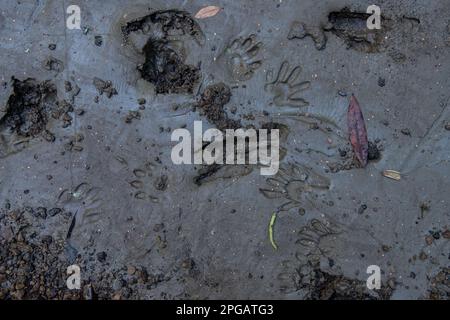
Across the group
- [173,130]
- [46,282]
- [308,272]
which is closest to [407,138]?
[308,272]

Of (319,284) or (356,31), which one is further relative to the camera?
(356,31)

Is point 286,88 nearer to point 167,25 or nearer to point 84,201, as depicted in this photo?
point 167,25

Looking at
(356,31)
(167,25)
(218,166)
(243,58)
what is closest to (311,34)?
(356,31)

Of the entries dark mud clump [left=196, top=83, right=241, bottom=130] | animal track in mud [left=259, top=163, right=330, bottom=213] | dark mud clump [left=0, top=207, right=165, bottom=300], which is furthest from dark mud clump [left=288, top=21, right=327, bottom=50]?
dark mud clump [left=0, top=207, right=165, bottom=300]

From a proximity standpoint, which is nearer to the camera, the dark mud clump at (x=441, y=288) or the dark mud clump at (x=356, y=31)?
the dark mud clump at (x=441, y=288)

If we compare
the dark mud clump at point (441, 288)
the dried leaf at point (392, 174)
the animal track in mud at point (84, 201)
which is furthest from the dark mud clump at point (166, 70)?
the dark mud clump at point (441, 288)

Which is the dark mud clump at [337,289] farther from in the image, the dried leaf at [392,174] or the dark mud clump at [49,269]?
the dark mud clump at [49,269]

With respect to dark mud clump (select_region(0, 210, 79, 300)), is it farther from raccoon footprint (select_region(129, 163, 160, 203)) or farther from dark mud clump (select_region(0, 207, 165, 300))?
raccoon footprint (select_region(129, 163, 160, 203))
